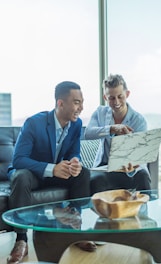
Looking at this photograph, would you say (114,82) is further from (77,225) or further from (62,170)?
(77,225)

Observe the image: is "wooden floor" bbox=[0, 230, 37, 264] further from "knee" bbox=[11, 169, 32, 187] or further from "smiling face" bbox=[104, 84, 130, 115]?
"smiling face" bbox=[104, 84, 130, 115]

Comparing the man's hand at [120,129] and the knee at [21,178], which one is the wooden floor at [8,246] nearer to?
the knee at [21,178]

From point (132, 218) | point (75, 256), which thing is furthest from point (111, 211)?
point (75, 256)

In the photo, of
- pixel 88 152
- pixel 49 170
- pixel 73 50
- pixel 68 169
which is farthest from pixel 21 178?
pixel 73 50

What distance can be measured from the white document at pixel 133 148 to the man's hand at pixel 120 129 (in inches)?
20.4

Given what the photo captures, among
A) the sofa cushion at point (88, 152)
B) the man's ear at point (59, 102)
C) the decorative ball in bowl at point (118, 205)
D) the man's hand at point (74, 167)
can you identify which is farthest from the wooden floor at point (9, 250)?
the man's ear at point (59, 102)

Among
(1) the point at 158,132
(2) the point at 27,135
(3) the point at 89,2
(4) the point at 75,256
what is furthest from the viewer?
(3) the point at 89,2

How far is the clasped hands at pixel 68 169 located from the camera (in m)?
2.17

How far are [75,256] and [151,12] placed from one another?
2630 millimetres

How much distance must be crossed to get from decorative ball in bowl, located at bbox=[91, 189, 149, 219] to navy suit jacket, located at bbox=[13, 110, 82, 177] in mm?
753

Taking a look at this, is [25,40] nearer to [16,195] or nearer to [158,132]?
[16,195]

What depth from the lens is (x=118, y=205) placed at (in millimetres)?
1467

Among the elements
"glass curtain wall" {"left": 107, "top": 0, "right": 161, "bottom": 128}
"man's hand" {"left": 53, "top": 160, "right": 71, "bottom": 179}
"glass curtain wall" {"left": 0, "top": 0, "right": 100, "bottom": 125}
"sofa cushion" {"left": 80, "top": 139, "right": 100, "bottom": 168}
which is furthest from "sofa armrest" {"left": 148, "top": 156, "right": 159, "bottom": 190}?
"glass curtain wall" {"left": 0, "top": 0, "right": 100, "bottom": 125}

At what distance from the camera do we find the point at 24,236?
2.11 meters
